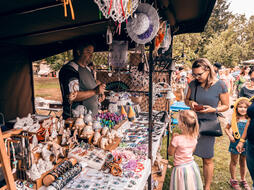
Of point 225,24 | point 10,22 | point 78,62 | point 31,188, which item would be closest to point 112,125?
point 78,62

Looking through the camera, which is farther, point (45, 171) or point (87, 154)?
point (87, 154)

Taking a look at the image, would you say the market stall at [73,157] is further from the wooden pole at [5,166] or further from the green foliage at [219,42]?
the green foliage at [219,42]

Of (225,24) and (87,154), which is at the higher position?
(225,24)

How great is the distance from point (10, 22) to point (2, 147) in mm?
1944

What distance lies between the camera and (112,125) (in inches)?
96.3

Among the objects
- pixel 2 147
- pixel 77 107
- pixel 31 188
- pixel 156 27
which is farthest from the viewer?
pixel 77 107

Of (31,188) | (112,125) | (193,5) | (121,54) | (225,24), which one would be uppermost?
(225,24)

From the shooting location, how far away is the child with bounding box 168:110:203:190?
205cm

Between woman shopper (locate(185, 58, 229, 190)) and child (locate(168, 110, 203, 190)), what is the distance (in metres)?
0.46

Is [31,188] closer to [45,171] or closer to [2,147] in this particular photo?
[45,171]

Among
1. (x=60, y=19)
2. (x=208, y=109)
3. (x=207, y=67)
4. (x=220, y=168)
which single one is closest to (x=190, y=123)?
(x=208, y=109)

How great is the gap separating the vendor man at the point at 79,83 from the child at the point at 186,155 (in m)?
1.13

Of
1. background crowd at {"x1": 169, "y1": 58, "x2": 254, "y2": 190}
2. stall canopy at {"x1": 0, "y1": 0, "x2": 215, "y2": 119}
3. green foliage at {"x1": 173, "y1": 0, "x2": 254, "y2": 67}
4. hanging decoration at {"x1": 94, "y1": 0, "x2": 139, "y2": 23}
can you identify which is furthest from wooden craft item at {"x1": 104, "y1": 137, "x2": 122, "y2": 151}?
green foliage at {"x1": 173, "y1": 0, "x2": 254, "y2": 67}

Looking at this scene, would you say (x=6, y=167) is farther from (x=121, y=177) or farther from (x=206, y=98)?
(x=206, y=98)
